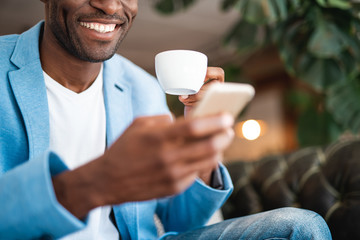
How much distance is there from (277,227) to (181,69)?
0.43m

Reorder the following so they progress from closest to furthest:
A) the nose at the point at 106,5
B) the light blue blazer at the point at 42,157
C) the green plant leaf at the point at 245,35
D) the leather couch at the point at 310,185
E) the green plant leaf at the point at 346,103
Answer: the light blue blazer at the point at 42,157 → the nose at the point at 106,5 → the leather couch at the point at 310,185 → the green plant leaf at the point at 346,103 → the green plant leaf at the point at 245,35

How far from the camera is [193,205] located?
3.59 feet

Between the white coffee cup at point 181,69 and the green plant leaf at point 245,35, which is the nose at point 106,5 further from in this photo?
the green plant leaf at point 245,35

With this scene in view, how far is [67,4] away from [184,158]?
2.29 ft

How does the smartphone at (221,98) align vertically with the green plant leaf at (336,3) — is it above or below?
above

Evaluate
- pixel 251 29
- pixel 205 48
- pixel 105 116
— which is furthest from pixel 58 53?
pixel 205 48

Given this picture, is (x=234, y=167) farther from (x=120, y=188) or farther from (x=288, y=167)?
(x=120, y=188)

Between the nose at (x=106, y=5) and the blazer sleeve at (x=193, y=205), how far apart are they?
509mm

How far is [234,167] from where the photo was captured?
1868 millimetres

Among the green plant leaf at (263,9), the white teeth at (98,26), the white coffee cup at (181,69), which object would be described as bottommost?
the green plant leaf at (263,9)

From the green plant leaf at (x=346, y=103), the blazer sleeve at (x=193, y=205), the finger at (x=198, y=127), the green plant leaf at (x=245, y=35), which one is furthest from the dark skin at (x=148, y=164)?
the green plant leaf at (x=245, y=35)

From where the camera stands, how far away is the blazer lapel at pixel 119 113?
1.08 meters

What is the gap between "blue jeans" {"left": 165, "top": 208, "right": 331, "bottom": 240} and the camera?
2.82 feet

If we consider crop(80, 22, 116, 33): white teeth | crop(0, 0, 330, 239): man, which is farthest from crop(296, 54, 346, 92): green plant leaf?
crop(80, 22, 116, 33): white teeth
